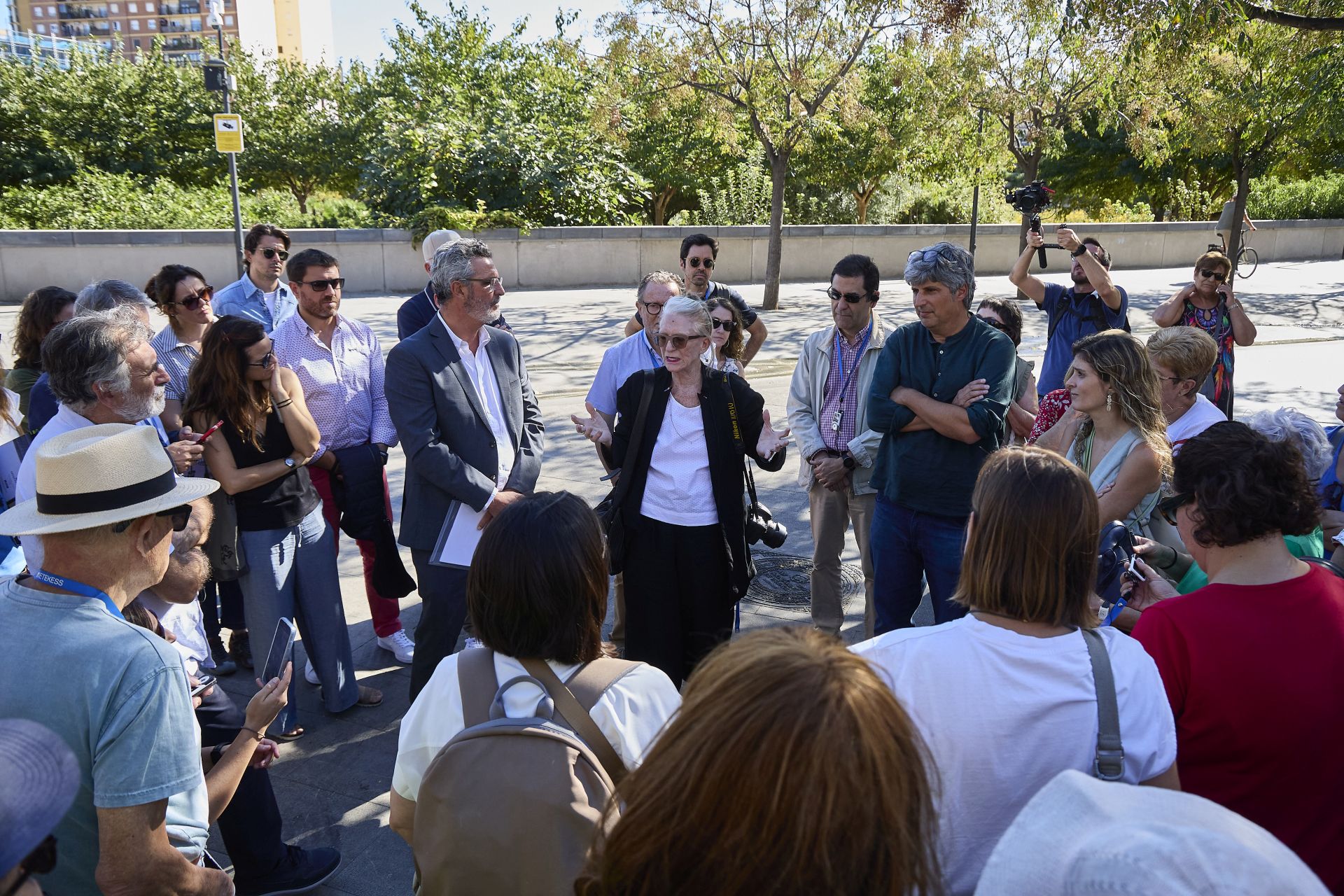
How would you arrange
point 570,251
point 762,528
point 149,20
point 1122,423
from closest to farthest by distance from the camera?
1. point 1122,423
2. point 762,528
3. point 570,251
4. point 149,20

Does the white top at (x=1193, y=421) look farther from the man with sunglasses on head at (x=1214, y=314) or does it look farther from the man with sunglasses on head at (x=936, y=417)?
the man with sunglasses on head at (x=1214, y=314)

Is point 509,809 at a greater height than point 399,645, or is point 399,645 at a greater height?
point 509,809

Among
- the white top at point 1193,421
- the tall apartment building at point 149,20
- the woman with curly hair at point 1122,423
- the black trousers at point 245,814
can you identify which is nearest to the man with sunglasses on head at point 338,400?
the black trousers at point 245,814

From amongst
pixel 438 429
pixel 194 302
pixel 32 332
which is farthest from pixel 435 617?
pixel 32 332

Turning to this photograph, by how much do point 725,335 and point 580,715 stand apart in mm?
3683

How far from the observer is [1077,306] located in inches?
252

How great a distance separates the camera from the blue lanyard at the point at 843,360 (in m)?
4.74

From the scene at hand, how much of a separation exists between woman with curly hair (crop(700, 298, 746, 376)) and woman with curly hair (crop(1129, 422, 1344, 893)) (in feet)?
10.0

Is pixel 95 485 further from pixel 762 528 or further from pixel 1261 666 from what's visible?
pixel 762 528

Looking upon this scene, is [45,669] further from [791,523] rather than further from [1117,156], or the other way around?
[1117,156]

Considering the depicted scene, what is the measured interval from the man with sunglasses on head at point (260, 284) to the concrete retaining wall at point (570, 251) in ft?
36.1

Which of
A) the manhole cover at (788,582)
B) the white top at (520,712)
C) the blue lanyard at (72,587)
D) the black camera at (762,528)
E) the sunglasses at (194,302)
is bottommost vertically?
the manhole cover at (788,582)

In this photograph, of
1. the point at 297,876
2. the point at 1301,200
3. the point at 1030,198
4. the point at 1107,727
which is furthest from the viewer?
the point at 1301,200

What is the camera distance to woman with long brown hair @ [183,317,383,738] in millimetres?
3887
